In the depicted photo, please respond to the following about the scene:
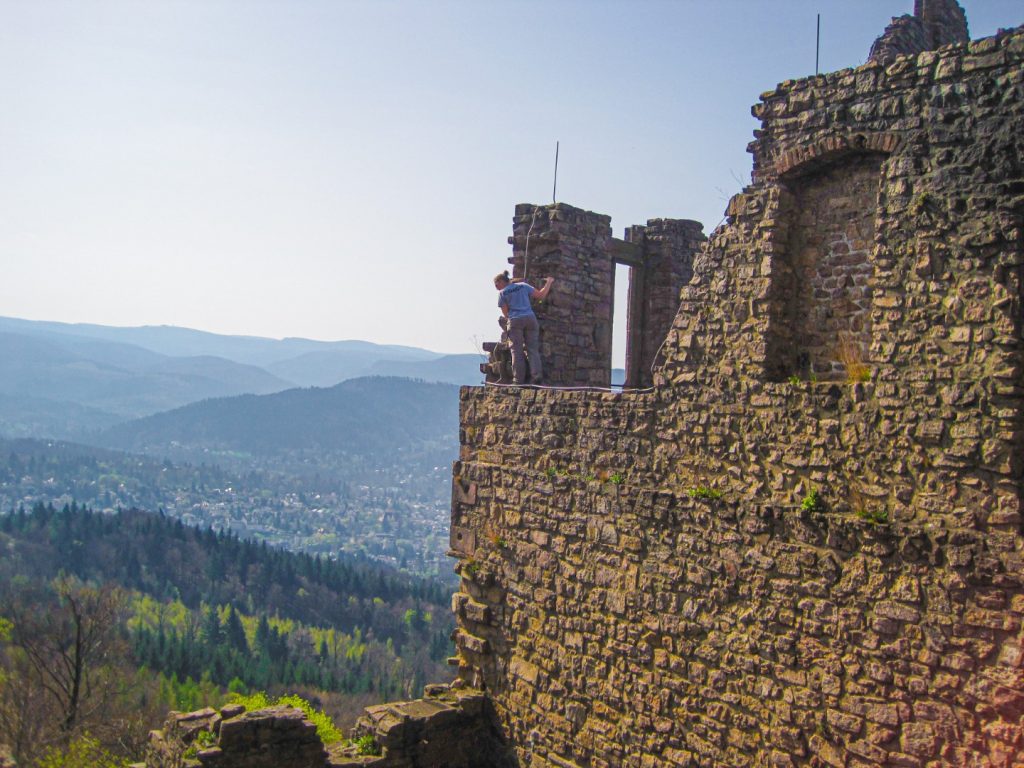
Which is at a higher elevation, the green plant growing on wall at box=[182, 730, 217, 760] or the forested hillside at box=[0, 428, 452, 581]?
the green plant growing on wall at box=[182, 730, 217, 760]

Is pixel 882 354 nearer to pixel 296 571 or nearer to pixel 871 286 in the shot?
pixel 871 286

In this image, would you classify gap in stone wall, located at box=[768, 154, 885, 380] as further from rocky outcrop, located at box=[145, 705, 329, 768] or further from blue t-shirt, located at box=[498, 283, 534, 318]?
rocky outcrop, located at box=[145, 705, 329, 768]

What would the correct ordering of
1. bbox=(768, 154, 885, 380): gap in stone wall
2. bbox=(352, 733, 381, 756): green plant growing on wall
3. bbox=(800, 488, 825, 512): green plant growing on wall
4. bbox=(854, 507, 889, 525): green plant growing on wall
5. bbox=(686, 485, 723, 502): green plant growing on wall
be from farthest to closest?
bbox=(352, 733, 381, 756): green plant growing on wall < bbox=(686, 485, 723, 502): green plant growing on wall < bbox=(768, 154, 885, 380): gap in stone wall < bbox=(800, 488, 825, 512): green plant growing on wall < bbox=(854, 507, 889, 525): green plant growing on wall

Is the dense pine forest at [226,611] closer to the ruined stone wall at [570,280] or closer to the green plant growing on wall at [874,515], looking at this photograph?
the ruined stone wall at [570,280]

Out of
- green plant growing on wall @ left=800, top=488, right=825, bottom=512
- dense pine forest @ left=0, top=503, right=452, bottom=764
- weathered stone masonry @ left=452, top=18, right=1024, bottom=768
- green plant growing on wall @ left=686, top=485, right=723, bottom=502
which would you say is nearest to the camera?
weathered stone masonry @ left=452, top=18, right=1024, bottom=768

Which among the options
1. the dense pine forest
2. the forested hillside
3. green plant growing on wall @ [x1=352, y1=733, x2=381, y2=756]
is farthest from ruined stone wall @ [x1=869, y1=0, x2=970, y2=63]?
the forested hillside

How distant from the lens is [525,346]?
10883mm

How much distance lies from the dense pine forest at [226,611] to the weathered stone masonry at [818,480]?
116 feet

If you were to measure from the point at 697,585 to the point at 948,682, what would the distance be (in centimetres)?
214

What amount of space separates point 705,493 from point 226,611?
7449 centimetres

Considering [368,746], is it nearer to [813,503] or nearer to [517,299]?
[517,299]

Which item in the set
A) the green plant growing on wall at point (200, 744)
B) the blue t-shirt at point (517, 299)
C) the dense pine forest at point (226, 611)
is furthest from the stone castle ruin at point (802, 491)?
the dense pine forest at point (226, 611)

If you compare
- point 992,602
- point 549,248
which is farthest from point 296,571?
point 992,602

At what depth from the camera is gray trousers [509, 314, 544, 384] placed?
10.7 metres
